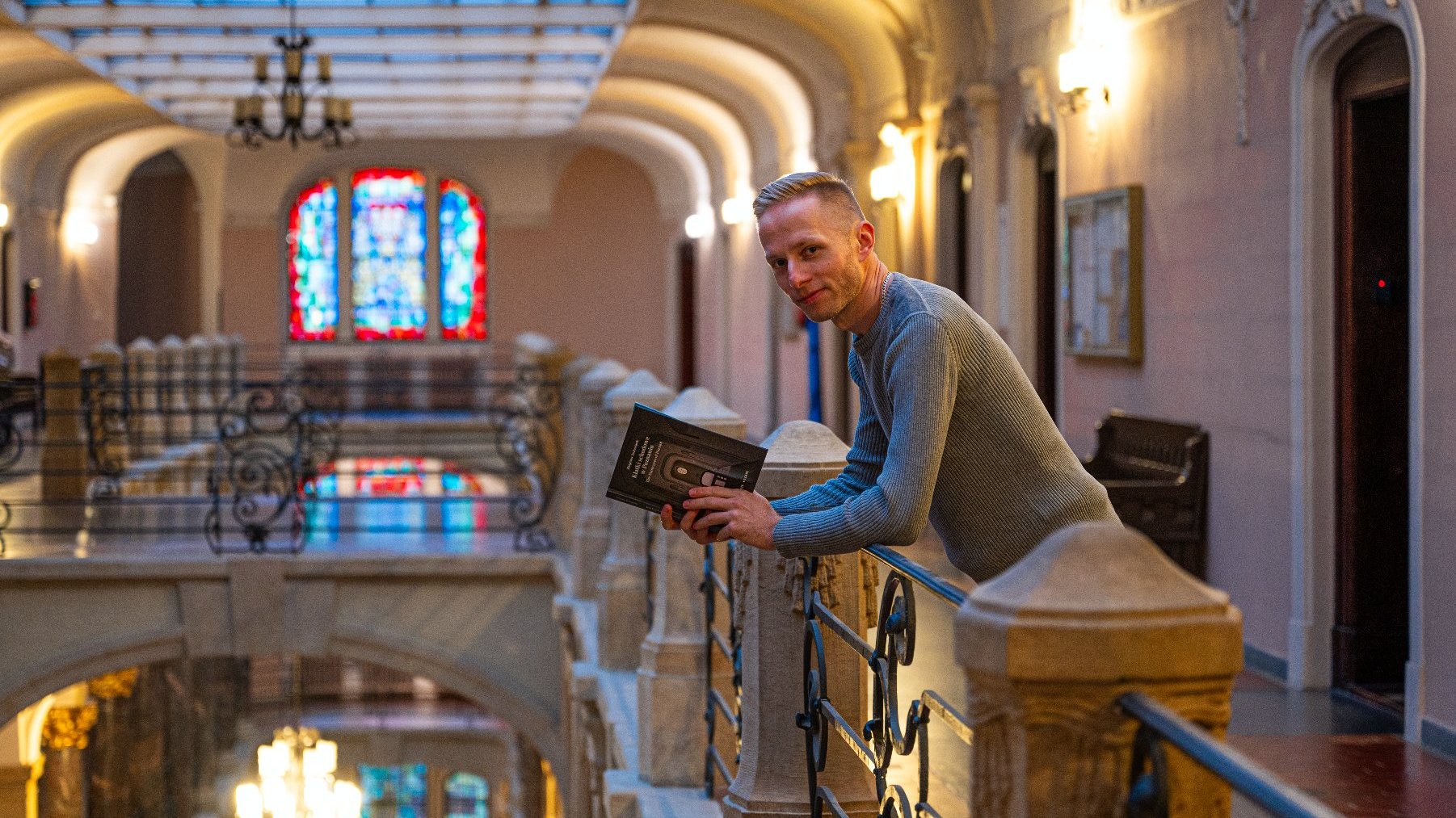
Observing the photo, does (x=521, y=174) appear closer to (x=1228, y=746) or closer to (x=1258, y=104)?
(x=1258, y=104)

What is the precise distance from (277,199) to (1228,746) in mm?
24888

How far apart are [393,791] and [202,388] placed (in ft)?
16.5

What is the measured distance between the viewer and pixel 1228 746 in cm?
160

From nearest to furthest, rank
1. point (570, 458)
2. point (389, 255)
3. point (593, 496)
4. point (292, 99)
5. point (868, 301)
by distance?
1. point (868, 301)
2. point (593, 496)
3. point (570, 458)
4. point (292, 99)
5. point (389, 255)

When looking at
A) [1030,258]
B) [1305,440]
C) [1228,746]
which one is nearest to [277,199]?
[1030,258]

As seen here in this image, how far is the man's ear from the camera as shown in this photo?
2770 millimetres

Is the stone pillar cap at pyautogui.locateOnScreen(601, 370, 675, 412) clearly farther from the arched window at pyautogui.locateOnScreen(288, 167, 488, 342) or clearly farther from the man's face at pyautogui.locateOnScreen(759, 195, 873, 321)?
the arched window at pyautogui.locateOnScreen(288, 167, 488, 342)

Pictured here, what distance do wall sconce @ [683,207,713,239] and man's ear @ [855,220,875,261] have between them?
20.4 metres

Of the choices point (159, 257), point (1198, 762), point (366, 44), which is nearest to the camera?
point (1198, 762)

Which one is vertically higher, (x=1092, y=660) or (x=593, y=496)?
(x=1092, y=660)

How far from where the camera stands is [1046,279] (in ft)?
35.4

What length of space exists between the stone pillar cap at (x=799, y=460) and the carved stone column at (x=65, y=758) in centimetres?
1108

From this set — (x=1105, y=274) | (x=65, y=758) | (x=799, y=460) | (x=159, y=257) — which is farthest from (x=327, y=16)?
(x=159, y=257)

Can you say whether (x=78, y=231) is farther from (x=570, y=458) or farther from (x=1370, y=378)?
(x=1370, y=378)
